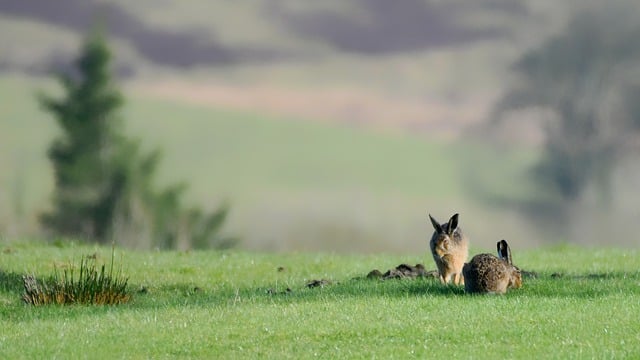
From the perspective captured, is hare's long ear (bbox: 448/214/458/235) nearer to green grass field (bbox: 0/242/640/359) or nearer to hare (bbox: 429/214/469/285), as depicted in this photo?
hare (bbox: 429/214/469/285)

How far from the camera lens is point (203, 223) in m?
70.1

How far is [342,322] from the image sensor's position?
1850cm

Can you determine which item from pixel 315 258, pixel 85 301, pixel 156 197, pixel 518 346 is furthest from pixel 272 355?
pixel 156 197

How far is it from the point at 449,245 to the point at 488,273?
969 mm

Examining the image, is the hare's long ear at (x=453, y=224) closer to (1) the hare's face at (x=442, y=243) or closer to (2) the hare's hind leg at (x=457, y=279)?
(1) the hare's face at (x=442, y=243)

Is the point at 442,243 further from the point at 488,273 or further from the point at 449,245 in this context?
the point at 488,273

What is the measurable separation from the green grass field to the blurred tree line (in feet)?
125

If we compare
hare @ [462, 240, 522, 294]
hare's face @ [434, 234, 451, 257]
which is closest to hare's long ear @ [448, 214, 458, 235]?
hare's face @ [434, 234, 451, 257]

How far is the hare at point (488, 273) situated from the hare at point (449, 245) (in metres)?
0.51

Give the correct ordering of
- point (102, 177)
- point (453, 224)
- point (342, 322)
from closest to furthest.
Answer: point (342, 322)
point (453, 224)
point (102, 177)

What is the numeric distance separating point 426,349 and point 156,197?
5384cm

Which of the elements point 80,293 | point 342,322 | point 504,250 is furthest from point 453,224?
point 80,293

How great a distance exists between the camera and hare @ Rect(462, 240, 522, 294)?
68.1ft

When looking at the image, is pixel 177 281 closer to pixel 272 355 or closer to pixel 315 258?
pixel 315 258
